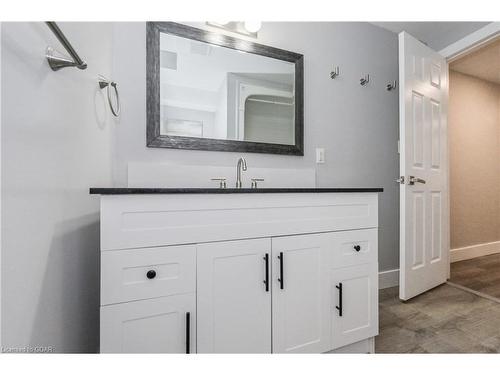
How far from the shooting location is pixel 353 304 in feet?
3.75

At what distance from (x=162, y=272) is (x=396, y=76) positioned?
239 cm

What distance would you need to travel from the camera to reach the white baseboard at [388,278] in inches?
81.1

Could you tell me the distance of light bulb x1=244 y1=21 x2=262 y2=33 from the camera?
1.52m

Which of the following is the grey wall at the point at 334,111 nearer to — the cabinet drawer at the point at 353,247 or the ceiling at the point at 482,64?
the cabinet drawer at the point at 353,247

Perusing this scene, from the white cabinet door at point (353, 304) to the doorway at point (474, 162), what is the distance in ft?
6.59

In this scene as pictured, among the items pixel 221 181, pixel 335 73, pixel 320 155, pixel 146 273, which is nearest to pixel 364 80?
pixel 335 73

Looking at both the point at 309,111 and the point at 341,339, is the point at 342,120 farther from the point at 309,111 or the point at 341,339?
the point at 341,339

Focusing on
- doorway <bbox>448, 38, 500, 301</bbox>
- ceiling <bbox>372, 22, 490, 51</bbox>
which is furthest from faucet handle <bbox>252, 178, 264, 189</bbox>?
doorway <bbox>448, 38, 500, 301</bbox>

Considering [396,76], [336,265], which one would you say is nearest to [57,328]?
[336,265]

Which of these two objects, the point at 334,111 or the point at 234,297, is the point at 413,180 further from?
the point at 234,297

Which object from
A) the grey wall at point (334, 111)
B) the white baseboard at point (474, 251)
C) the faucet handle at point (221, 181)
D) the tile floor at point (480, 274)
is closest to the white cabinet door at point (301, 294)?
the faucet handle at point (221, 181)

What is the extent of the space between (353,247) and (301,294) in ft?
1.09

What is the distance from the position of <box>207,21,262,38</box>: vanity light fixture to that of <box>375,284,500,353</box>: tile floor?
1.93 meters

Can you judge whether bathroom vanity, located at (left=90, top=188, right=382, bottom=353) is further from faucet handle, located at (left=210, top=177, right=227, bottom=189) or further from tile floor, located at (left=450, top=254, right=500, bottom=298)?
tile floor, located at (left=450, top=254, right=500, bottom=298)
